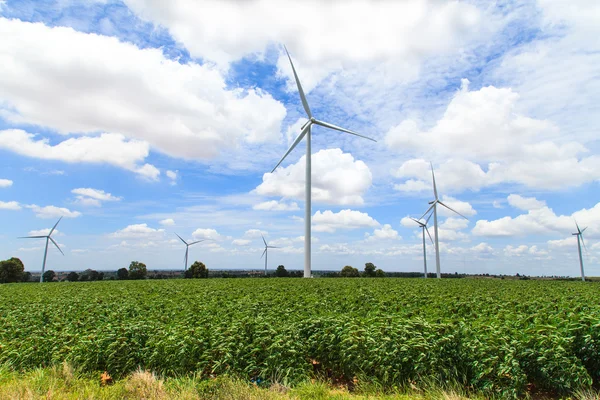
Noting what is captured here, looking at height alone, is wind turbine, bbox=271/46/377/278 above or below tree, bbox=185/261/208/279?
above

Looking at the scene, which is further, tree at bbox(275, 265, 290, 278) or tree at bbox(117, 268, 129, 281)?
tree at bbox(117, 268, 129, 281)

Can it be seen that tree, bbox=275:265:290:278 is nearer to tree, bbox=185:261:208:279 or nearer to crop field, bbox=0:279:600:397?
tree, bbox=185:261:208:279

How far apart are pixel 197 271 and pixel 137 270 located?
17917 millimetres

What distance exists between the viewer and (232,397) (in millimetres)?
8109

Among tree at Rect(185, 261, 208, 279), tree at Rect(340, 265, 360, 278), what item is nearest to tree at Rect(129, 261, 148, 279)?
tree at Rect(185, 261, 208, 279)

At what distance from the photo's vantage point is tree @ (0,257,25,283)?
8688 centimetres

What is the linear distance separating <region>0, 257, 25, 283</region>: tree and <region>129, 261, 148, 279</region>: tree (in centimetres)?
2667

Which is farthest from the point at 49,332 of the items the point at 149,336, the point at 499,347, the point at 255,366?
the point at 499,347

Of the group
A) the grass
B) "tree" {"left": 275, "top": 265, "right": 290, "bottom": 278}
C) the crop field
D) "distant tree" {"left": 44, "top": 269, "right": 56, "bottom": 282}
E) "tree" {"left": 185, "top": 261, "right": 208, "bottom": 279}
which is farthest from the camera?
"distant tree" {"left": 44, "top": 269, "right": 56, "bottom": 282}

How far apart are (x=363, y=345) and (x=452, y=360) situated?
2330 mm

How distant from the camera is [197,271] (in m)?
90.4

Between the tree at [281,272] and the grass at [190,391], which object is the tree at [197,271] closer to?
the tree at [281,272]

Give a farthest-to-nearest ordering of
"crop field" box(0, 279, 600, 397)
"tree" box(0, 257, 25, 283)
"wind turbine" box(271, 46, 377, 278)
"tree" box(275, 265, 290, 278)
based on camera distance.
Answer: "tree" box(0, 257, 25, 283) < "tree" box(275, 265, 290, 278) < "wind turbine" box(271, 46, 377, 278) < "crop field" box(0, 279, 600, 397)

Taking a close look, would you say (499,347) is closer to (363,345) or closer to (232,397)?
(363,345)
